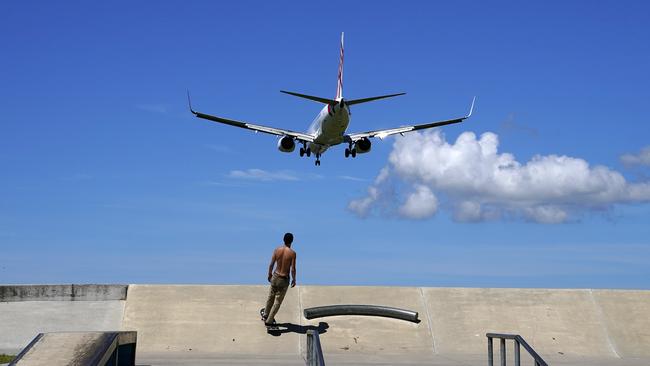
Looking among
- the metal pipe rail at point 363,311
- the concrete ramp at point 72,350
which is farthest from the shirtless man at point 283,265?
the concrete ramp at point 72,350

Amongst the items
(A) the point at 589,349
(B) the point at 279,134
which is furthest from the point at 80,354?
(B) the point at 279,134

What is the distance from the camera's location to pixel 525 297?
16.8 m

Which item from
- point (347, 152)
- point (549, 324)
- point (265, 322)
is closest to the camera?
point (265, 322)

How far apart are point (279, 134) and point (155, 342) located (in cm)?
2203

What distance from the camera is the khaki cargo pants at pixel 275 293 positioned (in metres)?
14.0

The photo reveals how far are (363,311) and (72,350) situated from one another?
24.6ft

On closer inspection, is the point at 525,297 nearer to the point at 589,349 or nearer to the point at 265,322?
the point at 589,349

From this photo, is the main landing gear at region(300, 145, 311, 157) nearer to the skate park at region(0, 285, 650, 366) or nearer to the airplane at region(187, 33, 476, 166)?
the airplane at region(187, 33, 476, 166)

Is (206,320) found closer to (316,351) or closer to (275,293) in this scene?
(275,293)

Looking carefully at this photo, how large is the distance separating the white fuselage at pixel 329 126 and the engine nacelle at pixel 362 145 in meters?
0.89

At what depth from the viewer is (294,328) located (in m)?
14.8

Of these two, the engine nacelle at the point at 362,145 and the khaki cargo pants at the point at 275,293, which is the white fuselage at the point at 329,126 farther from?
the khaki cargo pants at the point at 275,293

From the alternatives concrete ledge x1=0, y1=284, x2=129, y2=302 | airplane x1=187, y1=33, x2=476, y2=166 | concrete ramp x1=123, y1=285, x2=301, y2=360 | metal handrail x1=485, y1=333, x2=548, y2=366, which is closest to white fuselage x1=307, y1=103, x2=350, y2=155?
airplane x1=187, y1=33, x2=476, y2=166

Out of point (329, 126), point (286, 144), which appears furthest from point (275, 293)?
point (286, 144)
